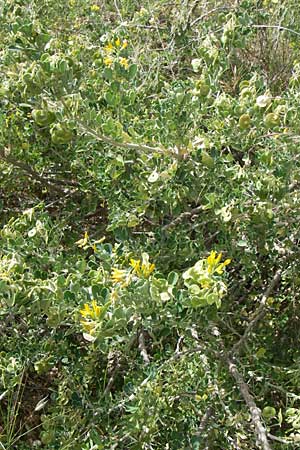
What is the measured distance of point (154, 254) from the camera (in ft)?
5.01

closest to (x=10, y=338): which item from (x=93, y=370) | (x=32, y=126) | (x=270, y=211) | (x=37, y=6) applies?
(x=93, y=370)

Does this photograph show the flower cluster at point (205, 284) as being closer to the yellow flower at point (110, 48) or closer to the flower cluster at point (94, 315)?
the flower cluster at point (94, 315)

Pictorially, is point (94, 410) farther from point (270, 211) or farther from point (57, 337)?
point (270, 211)

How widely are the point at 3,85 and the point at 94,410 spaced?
84 centimetres

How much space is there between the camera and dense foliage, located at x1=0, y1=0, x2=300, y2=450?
1.35 m

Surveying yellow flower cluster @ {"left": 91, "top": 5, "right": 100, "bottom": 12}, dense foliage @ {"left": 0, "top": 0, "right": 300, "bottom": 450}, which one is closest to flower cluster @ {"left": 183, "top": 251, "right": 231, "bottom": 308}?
dense foliage @ {"left": 0, "top": 0, "right": 300, "bottom": 450}

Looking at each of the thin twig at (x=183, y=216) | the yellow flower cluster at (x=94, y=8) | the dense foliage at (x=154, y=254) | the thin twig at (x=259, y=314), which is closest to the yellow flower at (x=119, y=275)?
the dense foliage at (x=154, y=254)

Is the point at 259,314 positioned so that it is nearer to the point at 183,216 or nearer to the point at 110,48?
the point at 183,216

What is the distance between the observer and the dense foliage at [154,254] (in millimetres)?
→ 1347

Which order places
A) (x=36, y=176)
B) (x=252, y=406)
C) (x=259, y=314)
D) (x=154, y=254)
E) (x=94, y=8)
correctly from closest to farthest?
(x=252, y=406), (x=154, y=254), (x=259, y=314), (x=36, y=176), (x=94, y=8)

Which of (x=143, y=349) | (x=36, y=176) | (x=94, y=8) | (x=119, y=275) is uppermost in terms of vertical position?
(x=119, y=275)

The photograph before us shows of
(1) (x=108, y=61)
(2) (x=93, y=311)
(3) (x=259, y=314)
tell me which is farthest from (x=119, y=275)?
(1) (x=108, y=61)

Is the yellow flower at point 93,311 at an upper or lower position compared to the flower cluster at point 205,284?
lower

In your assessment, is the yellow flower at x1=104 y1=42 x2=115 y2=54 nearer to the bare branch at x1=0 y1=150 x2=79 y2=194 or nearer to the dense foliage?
the dense foliage
